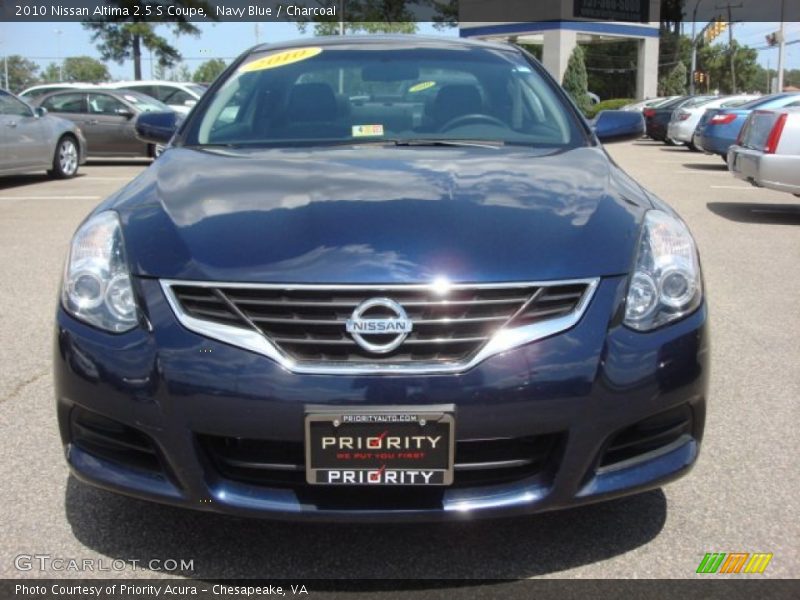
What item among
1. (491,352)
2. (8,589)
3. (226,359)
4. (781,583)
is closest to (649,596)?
(781,583)

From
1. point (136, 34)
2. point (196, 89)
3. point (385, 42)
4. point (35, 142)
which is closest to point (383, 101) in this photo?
point (385, 42)

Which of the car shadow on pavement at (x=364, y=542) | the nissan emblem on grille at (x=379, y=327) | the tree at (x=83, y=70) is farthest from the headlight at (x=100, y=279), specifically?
the tree at (x=83, y=70)

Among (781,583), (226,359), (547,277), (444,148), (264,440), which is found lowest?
(781,583)

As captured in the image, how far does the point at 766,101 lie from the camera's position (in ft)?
48.6

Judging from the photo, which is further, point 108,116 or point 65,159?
point 108,116

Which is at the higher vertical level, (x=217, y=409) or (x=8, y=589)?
(x=217, y=409)

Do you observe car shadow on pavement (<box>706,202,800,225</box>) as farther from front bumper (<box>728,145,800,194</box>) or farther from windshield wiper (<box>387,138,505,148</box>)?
windshield wiper (<box>387,138,505,148</box>)

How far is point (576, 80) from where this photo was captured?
4125 centimetres

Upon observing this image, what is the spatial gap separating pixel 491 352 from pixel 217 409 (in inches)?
26.8

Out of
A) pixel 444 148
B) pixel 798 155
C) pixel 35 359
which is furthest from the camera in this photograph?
pixel 798 155

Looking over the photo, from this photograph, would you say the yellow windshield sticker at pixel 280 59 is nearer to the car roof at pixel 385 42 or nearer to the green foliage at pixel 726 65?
the car roof at pixel 385 42

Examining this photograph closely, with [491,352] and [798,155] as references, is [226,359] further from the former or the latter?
[798,155]

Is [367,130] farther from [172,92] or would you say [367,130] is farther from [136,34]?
[136,34]

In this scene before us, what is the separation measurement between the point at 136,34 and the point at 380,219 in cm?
3104
